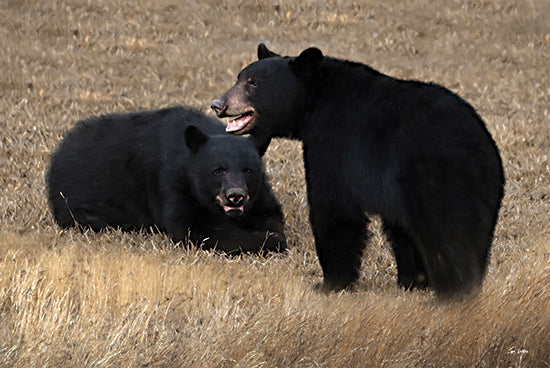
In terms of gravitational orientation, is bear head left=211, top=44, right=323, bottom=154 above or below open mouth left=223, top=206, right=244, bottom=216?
above

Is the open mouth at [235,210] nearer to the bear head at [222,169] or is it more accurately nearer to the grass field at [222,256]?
the bear head at [222,169]

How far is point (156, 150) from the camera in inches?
267

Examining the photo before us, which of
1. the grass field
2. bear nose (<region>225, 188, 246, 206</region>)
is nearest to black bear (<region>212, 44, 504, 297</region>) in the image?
the grass field

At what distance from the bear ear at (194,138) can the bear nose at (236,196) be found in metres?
0.54

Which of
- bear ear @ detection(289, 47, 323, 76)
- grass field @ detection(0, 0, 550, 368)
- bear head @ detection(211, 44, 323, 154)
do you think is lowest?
grass field @ detection(0, 0, 550, 368)

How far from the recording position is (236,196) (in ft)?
19.9

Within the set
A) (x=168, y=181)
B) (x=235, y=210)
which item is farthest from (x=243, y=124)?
(x=168, y=181)

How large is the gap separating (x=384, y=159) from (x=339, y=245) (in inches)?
27.3

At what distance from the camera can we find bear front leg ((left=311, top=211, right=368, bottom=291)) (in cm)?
489

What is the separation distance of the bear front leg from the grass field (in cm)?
17

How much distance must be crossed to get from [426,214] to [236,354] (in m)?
1.32

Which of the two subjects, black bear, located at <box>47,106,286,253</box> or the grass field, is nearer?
the grass field

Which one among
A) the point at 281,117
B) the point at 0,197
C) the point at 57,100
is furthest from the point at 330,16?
the point at 281,117

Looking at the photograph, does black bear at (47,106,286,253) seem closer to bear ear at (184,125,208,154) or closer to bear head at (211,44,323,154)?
bear ear at (184,125,208,154)
